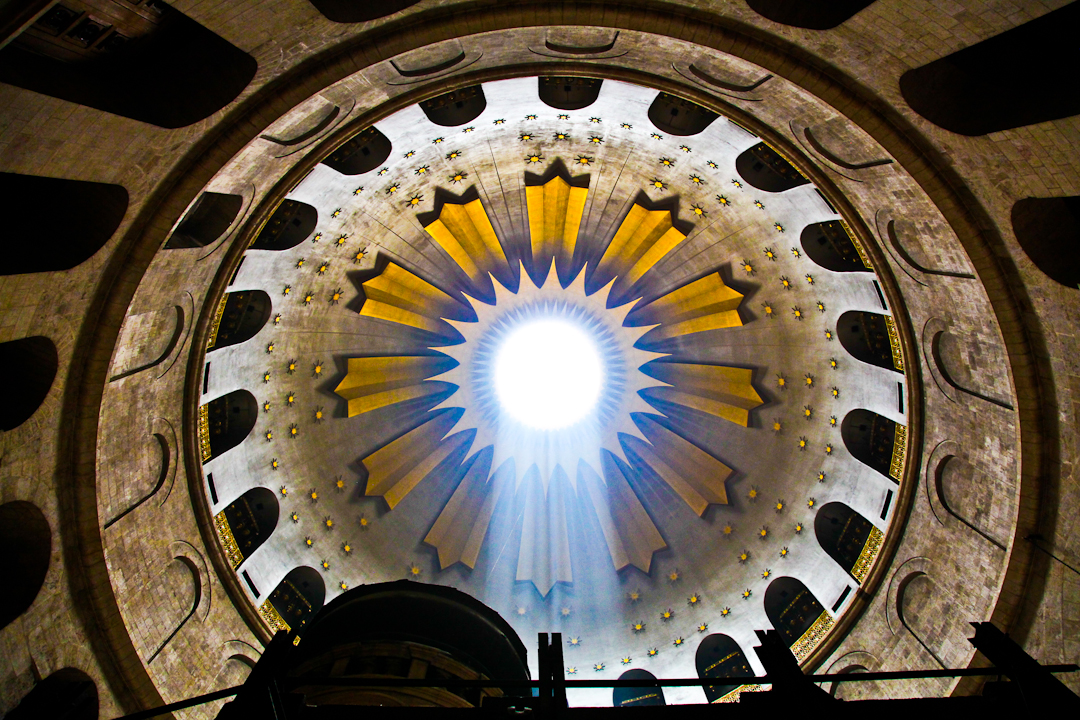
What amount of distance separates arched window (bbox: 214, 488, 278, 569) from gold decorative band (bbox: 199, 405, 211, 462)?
5.60 ft

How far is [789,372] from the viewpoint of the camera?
61.3 feet


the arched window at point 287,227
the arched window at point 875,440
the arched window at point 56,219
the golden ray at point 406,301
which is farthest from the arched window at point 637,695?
the arched window at point 56,219

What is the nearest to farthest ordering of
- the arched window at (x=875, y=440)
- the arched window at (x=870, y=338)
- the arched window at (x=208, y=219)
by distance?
the arched window at (x=208, y=219) → the arched window at (x=870, y=338) → the arched window at (x=875, y=440)

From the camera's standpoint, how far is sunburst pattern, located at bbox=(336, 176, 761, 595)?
19.6 meters

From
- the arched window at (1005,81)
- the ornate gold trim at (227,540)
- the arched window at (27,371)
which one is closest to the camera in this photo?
the arched window at (1005,81)

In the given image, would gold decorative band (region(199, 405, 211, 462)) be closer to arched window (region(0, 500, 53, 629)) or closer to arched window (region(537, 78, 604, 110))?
arched window (region(0, 500, 53, 629))

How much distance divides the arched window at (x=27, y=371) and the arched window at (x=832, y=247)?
15.9 meters

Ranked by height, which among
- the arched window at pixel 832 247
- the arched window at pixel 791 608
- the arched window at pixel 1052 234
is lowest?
the arched window at pixel 791 608

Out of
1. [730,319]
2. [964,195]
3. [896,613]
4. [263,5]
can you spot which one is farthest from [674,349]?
[263,5]

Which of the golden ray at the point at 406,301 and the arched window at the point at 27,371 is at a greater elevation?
the golden ray at the point at 406,301

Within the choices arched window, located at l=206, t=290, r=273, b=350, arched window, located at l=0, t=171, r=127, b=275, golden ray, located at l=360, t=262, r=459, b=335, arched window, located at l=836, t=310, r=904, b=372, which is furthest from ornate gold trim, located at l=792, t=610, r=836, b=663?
arched window, located at l=0, t=171, r=127, b=275

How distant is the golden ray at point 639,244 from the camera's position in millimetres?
18859

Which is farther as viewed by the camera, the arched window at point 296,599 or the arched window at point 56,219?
the arched window at point 296,599

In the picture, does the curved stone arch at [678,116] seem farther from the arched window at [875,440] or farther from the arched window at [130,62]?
the arched window at [130,62]
